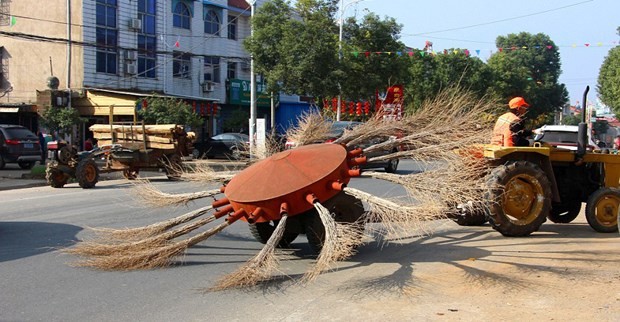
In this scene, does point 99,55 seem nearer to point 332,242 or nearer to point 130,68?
point 130,68

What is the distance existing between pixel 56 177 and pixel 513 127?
13.0 metres

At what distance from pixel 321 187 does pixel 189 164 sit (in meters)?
3.28

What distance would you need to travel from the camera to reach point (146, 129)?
19016 millimetres

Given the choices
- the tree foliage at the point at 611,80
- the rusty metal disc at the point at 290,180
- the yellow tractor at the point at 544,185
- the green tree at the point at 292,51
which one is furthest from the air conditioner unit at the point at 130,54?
the tree foliage at the point at 611,80

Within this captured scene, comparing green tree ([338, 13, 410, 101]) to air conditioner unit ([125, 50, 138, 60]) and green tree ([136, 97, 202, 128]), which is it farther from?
air conditioner unit ([125, 50, 138, 60])

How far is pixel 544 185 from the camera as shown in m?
8.85

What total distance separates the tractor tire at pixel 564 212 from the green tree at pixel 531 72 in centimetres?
3546

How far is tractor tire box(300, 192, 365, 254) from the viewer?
7.27 metres

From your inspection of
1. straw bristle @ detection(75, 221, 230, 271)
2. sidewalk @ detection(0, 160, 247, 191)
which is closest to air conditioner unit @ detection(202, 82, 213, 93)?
sidewalk @ detection(0, 160, 247, 191)

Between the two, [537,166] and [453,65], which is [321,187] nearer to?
[537,166]

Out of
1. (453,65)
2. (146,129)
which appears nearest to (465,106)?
(146,129)

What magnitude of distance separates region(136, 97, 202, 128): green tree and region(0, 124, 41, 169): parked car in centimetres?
430

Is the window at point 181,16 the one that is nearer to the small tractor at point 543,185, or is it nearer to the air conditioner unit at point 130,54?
the air conditioner unit at point 130,54

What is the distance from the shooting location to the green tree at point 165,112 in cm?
2503
